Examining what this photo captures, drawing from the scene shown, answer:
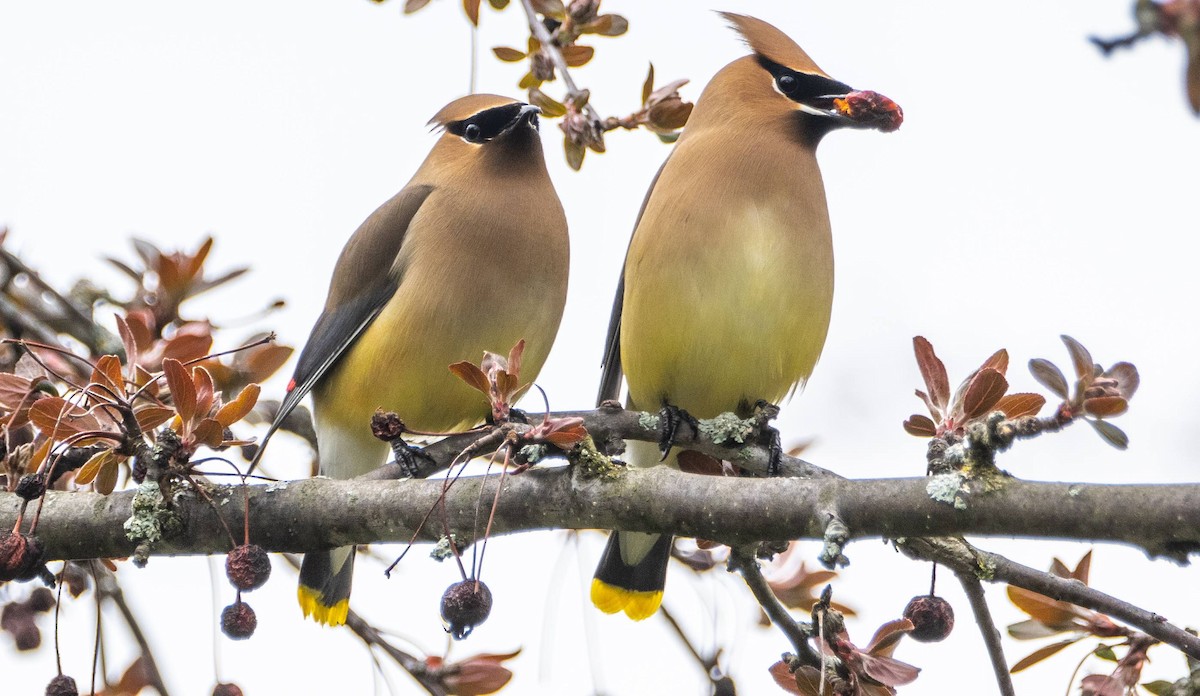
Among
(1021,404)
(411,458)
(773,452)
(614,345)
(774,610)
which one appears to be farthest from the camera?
(614,345)

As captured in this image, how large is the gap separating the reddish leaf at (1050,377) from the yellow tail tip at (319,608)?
219 centimetres

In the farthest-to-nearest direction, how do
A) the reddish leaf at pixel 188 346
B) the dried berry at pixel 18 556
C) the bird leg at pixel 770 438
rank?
the bird leg at pixel 770 438
the reddish leaf at pixel 188 346
the dried berry at pixel 18 556

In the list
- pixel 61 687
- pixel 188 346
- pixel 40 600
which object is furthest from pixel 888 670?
pixel 40 600

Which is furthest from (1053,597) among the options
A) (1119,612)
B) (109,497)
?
(109,497)

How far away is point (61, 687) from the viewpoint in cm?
259

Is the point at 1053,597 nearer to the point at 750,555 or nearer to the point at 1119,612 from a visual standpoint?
the point at 1119,612

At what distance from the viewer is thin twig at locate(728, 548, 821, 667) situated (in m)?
2.76

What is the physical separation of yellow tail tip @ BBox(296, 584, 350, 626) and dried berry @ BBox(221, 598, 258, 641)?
1.29m

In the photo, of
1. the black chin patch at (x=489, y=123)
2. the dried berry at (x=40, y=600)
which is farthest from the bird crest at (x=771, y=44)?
the dried berry at (x=40, y=600)

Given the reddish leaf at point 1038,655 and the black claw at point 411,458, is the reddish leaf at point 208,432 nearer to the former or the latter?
the black claw at point 411,458

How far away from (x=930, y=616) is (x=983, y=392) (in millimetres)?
442

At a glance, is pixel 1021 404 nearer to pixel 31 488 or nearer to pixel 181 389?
pixel 181 389

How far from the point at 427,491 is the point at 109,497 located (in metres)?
0.68

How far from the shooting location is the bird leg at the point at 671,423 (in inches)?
139
